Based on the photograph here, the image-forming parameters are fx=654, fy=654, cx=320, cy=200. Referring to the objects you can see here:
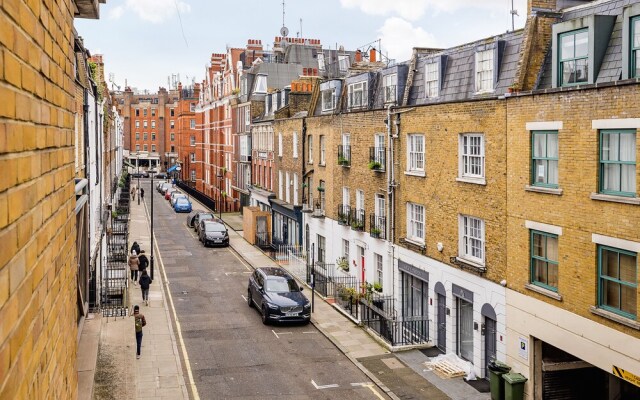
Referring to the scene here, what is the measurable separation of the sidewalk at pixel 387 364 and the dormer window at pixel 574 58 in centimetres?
960

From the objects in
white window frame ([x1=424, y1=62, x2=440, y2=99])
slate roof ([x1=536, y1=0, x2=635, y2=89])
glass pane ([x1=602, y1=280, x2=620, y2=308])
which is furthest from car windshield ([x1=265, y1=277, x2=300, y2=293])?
glass pane ([x1=602, y1=280, x2=620, y2=308])

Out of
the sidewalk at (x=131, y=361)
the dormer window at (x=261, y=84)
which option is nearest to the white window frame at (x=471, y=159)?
the sidewalk at (x=131, y=361)

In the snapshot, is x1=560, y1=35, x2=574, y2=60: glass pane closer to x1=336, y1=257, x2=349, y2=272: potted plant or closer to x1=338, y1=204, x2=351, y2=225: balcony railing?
x1=338, y1=204, x2=351, y2=225: balcony railing

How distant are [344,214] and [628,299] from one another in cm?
1921

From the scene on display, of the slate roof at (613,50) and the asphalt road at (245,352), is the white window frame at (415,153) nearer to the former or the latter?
the slate roof at (613,50)

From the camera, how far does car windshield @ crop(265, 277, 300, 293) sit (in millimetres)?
28562

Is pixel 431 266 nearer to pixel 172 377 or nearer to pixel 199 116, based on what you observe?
pixel 172 377

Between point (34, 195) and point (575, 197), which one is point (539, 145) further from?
point (34, 195)

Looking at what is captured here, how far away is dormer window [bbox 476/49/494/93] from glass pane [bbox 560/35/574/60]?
12.6 ft

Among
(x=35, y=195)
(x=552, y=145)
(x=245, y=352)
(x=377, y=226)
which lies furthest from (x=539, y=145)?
(x=35, y=195)

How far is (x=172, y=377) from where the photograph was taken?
20688mm

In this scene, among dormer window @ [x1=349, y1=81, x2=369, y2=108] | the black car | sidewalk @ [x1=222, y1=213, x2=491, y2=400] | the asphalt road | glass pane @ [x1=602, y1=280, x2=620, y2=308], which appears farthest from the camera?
dormer window @ [x1=349, y1=81, x2=369, y2=108]

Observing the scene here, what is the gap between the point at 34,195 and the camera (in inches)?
121

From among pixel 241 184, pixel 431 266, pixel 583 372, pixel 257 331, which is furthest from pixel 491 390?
pixel 241 184
